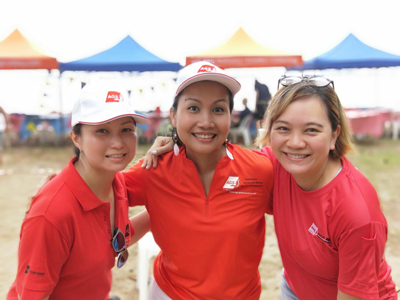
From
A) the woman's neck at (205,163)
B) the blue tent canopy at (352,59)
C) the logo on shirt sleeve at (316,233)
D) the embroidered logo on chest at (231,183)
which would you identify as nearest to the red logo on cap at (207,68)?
the woman's neck at (205,163)

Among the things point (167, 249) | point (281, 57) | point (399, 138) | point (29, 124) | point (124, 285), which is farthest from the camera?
point (399, 138)

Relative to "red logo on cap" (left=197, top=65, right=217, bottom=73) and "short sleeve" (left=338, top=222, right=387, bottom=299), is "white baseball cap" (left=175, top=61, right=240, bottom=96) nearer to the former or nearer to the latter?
"red logo on cap" (left=197, top=65, right=217, bottom=73)

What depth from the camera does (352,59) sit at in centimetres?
973

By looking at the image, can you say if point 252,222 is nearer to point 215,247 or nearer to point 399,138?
point 215,247

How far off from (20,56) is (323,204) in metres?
9.83

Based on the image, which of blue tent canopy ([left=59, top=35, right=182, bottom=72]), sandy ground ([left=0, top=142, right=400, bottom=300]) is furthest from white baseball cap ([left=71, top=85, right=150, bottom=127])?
blue tent canopy ([left=59, top=35, right=182, bottom=72])

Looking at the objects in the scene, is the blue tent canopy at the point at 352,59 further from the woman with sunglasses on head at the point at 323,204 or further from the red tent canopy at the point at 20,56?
the woman with sunglasses on head at the point at 323,204

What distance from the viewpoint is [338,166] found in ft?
5.52

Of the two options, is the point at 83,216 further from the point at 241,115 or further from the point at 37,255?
the point at 241,115

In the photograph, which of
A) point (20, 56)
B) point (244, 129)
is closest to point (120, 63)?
point (20, 56)

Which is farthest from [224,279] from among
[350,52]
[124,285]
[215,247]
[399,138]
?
[399,138]

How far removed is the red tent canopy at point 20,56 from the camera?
348 inches

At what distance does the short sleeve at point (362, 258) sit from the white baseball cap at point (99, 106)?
45.8 inches

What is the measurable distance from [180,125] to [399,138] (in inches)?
492
